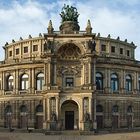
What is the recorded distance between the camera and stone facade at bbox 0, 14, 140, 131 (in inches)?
3004

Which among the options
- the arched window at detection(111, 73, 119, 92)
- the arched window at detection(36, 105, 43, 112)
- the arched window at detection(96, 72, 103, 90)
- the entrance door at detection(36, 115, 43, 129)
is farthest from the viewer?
the arched window at detection(111, 73, 119, 92)

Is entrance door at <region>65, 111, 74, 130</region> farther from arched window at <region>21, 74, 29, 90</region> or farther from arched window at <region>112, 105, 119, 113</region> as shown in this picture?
arched window at <region>21, 74, 29, 90</region>

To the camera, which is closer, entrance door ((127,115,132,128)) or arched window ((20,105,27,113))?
arched window ((20,105,27,113))

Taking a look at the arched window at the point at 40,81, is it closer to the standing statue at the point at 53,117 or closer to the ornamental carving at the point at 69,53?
the ornamental carving at the point at 69,53

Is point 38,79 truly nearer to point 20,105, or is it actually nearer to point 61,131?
point 20,105

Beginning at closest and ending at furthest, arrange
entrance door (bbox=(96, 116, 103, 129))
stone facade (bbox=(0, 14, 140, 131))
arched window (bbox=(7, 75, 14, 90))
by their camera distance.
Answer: stone facade (bbox=(0, 14, 140, 131)), entrance door (bbox=(96, 116, 103, 129)), arched window (bbox=(7, 75, 14, 90))

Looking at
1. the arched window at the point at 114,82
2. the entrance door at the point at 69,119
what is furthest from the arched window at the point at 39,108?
the arched window at the point at 114,82

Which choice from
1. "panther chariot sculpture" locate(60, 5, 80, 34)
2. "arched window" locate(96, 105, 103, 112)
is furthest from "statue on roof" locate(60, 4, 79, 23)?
"arched window" locate(96, 105, 103, 112)

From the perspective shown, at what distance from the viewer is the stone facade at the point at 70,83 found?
7631 cm

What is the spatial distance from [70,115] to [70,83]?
243 inches

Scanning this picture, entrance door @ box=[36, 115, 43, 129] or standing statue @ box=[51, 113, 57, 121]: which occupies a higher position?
standing statue @ box=[51, 113, 57, 121]

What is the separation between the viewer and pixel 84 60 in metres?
78.6

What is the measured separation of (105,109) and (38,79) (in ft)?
48.9

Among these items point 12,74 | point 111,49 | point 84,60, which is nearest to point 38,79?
point 12,74
